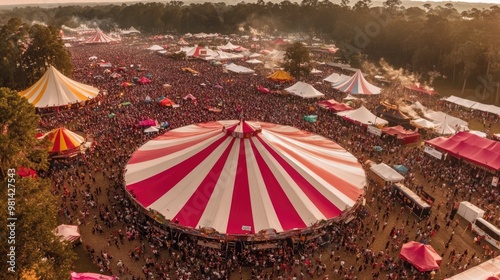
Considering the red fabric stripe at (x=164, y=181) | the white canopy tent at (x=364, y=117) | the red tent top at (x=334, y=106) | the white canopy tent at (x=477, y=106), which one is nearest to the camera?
the red fabric stripe at (x=164, y=181)

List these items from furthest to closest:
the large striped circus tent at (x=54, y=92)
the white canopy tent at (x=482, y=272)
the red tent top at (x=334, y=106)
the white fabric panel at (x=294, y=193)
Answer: the red tent top at (x=334, y=106) → the large striped circus tent at (x=54, y=92) → the white fabric panel at (x=294, y=193) → the white canopy tent at (x=482, y=272)

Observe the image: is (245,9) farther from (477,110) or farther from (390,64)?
(477,110)

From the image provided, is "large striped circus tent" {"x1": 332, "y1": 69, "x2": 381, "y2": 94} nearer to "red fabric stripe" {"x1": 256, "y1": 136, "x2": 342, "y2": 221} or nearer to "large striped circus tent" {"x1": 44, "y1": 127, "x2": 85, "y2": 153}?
"red fabric stripe" {"x1": 256, "y1": 136, "x2": 342, "y2": 221}

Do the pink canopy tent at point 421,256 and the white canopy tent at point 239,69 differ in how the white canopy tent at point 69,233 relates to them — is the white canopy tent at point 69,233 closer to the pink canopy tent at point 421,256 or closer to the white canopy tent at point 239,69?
the pink canopy tent at point 421,256

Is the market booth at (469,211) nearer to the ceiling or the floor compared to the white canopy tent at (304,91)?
nearer to the floor

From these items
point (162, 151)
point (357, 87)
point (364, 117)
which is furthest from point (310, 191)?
point (357, 87)

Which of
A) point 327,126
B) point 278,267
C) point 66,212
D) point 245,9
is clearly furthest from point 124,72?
point 245,9

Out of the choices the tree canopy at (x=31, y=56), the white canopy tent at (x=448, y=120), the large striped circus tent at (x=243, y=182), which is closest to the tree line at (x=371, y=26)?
the white canopy tent at (x=448, y=120)

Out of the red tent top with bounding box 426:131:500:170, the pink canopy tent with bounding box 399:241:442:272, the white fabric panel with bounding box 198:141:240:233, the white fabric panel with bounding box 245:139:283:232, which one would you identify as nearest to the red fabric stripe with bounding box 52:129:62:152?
the white fabric panel with bounding box 198:141:240:233
